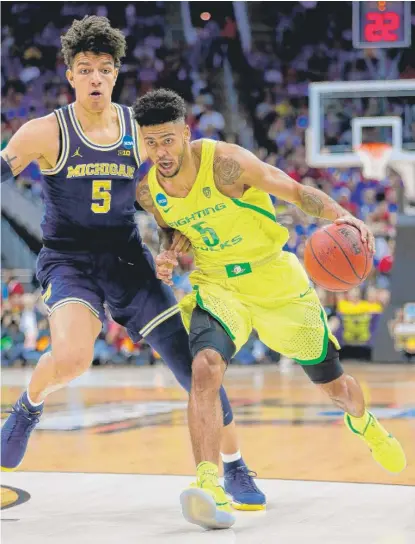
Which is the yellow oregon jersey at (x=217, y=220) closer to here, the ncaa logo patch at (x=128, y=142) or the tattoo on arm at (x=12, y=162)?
the ncaa logo patch at (x=128, y=142)

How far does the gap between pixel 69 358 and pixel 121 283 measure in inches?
20.0

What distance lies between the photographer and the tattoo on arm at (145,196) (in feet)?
15.0

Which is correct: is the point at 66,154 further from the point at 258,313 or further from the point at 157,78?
the point at 157,78

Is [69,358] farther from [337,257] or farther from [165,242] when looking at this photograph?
[337,257]

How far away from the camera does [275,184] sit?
4320 mm

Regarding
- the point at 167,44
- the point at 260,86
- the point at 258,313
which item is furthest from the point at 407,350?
the point at 258,313

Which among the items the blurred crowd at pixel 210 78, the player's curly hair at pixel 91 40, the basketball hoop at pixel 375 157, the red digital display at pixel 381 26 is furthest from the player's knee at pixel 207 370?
the blurred crowd at pixel 210 78

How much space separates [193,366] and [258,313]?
21.4 inches

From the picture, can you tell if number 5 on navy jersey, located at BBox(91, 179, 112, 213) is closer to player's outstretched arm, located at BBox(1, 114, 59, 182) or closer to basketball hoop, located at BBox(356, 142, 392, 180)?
player's outstretched arm, located at BBox(1, 114, 59, 182)

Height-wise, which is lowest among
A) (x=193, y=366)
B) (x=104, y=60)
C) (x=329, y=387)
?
(x=329, y=387)

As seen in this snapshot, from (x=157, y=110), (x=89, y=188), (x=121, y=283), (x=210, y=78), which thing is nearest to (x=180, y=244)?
(x=121, y=283)

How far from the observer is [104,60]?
446cm

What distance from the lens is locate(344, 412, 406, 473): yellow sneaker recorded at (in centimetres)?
466

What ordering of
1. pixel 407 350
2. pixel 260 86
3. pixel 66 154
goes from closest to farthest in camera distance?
pixel 66 154 → pixel 407 350 → pixel 260 86
